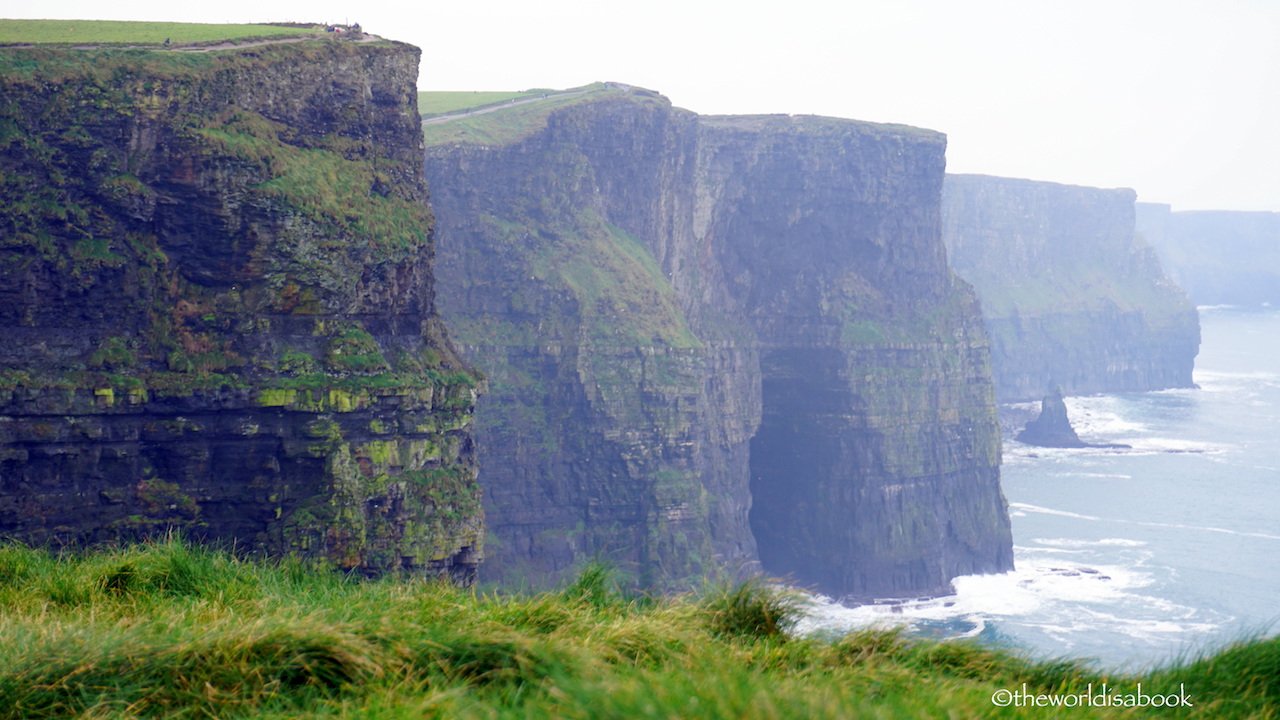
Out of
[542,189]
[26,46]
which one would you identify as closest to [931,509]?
[542,189]

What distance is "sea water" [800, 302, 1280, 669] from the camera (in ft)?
239

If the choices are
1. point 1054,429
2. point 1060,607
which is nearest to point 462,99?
point 1060,607

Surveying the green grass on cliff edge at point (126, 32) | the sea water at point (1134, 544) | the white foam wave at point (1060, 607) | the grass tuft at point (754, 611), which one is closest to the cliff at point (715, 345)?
the white foam wave at point (1060, 607)

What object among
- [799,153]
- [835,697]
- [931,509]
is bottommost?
[931,509]

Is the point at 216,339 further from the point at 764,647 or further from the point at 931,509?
the point at 931,509

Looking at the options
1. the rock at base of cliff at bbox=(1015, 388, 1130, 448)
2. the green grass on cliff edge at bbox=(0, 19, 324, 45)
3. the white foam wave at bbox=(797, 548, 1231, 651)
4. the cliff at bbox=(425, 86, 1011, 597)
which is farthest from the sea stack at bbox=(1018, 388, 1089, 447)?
the green grass on cliff edge at bbox=(0, 19, 324, 45)

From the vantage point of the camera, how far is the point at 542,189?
71.9m

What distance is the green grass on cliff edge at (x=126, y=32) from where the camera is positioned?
36125mm

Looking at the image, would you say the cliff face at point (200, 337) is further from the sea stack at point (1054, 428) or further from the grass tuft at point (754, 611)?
the sea stack at point (1054, 428)

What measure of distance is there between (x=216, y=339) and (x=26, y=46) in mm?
10147

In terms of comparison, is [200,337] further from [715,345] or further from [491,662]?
[715,345]

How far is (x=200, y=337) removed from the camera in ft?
100.0

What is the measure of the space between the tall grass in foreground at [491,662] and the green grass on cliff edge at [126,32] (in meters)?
31.1

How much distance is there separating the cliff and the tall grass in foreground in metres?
51.6
